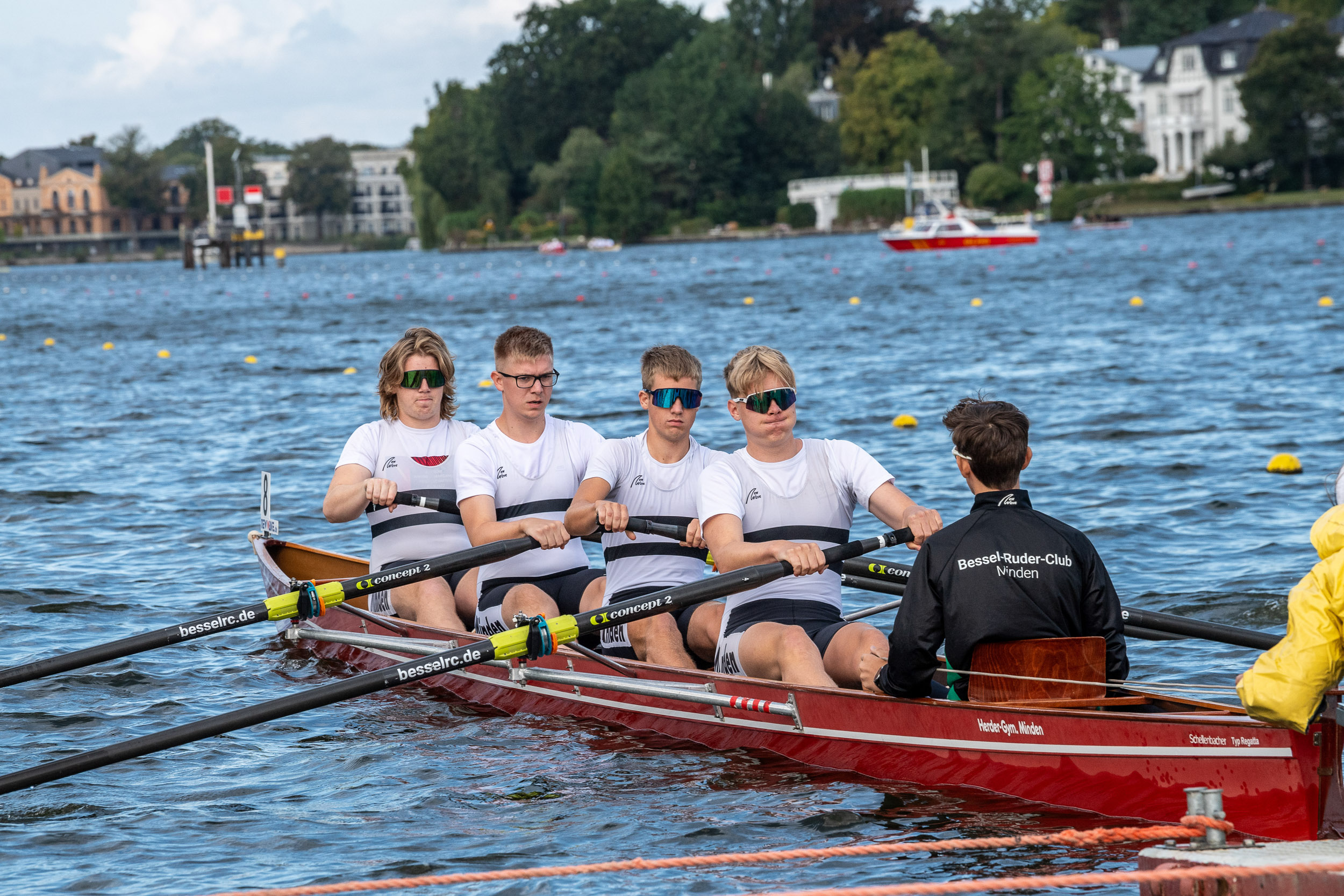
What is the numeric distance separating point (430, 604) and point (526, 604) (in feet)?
3.04

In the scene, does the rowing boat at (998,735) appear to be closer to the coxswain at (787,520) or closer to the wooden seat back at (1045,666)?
Result: the wooden seat back at (1045,666)

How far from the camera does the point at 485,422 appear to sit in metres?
18.6

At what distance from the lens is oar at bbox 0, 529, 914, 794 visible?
5688 millimetres

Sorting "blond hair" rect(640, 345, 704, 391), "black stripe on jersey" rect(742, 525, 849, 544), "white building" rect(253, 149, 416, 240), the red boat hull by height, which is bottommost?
"black stripe on jersey" rect(742, 525, 849, 544)

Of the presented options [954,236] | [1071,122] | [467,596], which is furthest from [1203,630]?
[1071,122]

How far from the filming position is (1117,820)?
17.5ft

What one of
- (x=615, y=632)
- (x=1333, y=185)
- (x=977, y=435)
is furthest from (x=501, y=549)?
(x=1333, y=185)

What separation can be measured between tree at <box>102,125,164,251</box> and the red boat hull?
118 m

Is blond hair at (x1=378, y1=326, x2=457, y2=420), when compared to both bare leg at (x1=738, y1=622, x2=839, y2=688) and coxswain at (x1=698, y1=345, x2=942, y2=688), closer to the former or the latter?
coxswain at (x1=698, y1=345, x2=942, y2=688)

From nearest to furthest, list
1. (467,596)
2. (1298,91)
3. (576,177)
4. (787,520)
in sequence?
(787,520)
(467,596)
(1298,91)
(576,177)

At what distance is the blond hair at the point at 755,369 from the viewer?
603 cm

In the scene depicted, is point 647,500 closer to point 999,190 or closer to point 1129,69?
point 999,190

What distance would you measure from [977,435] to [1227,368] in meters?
16.1

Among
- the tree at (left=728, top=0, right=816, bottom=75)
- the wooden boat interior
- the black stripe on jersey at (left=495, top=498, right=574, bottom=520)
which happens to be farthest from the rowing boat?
the tree at (left=728, top=0, right=816, bottom=75)
